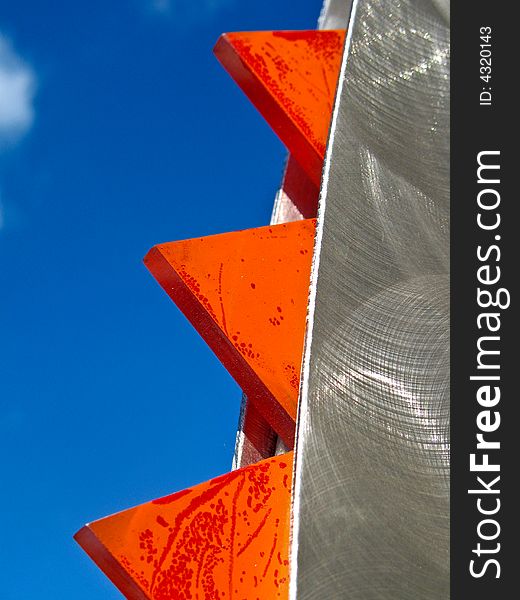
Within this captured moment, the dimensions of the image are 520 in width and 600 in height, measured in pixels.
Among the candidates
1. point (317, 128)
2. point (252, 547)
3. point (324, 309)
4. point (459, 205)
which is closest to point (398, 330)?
point (324, 309)

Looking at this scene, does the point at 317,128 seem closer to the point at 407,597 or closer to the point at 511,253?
the point at 511,253

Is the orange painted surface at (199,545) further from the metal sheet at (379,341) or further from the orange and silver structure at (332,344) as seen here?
the metal sheet at (379,341)

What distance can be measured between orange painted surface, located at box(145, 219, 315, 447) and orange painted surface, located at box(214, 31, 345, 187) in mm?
1223

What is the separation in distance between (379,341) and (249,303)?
107 centimetres

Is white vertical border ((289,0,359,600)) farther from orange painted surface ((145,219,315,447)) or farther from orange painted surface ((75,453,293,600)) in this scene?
orange painted surface ((145,219,315,447))

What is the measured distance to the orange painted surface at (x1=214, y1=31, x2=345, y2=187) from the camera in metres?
8.91

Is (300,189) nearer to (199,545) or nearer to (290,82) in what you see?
(290,82)

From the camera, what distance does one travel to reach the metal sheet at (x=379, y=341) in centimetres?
621

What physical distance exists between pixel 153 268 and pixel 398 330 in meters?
1.81

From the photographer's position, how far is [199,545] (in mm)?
6559

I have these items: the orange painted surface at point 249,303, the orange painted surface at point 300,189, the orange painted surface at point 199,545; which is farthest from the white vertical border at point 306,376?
the orange painted surface at point 300,189

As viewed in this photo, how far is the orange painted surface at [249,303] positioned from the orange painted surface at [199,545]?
0.86m

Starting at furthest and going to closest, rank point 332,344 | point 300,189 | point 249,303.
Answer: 1. point 300,189
2. point 249,303
3. point 332,344

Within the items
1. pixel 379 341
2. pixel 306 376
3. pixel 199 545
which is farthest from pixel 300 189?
pixel 199 545
